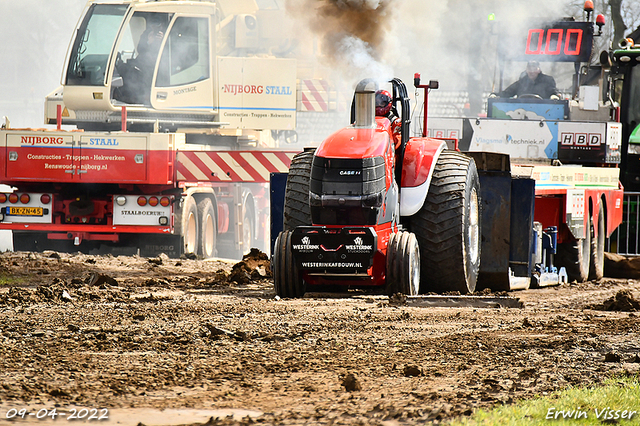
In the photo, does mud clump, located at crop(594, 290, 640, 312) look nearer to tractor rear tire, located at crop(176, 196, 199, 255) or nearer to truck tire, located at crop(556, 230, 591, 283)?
truck tire, located at crop(556, 230, 591, 283)

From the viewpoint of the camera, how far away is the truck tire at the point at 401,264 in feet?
26.0

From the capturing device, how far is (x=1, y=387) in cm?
445

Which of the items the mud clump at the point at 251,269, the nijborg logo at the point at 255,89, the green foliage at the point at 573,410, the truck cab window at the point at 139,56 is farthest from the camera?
the nijborg logo at the point at 255,89

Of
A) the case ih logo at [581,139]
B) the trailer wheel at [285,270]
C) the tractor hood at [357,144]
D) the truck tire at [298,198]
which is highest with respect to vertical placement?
the case ih logo at [581,139]

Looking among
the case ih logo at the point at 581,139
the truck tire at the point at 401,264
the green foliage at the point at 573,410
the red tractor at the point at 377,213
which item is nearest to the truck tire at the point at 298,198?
the red tractor at the point at 377,213

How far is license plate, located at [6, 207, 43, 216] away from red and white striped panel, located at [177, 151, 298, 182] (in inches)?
83.6

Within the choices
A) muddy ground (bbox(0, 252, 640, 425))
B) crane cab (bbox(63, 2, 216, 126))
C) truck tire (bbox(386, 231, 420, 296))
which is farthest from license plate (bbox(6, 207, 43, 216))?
truck tire (bbox(386, 231, 420, 296))

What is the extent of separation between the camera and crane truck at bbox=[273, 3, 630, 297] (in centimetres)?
789

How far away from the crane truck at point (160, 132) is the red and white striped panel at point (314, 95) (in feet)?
0.06

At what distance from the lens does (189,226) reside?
13.9 m

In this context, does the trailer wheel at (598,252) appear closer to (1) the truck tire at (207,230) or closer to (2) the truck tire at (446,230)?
(2) the truck tire at (446,230)

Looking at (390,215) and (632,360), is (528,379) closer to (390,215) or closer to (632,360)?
(632,360)

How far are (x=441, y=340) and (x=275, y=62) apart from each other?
33.2 ft

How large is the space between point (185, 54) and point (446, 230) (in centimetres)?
779
